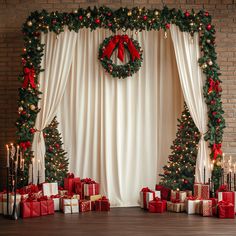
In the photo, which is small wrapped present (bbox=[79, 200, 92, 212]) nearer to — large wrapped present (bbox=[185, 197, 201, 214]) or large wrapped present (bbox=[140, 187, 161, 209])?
large wrapped present (bbox=[140, 187, 161, 209])

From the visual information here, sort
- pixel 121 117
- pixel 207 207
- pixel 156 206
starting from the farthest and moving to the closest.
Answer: pixel 121 117, pixel 156 206, pixel 207 207

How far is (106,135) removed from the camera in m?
8.44

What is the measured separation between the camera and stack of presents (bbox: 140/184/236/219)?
7.02 meters

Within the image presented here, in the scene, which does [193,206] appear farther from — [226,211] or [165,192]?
[165,192]

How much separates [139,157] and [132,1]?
2.76m

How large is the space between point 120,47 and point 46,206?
286cm

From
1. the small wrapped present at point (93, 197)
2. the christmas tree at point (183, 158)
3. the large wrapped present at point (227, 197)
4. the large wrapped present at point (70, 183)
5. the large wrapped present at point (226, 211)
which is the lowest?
the large wrapped present at point (226, 211)

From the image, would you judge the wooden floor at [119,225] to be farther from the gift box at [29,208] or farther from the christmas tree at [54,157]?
the christmas tree at [54,157]

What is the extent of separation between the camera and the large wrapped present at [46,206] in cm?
719

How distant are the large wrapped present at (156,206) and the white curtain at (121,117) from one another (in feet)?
3.03

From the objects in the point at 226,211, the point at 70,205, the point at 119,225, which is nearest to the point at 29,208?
the point at 70,205

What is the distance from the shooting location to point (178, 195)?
7.74 meters

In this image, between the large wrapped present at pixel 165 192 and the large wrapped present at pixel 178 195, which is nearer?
the large wrapped present at pixel 178 195

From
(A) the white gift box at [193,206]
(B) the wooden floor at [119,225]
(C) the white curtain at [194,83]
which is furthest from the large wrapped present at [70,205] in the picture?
(C) the white curtain at [194,83]
